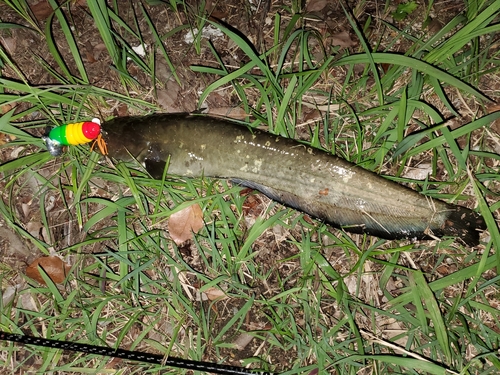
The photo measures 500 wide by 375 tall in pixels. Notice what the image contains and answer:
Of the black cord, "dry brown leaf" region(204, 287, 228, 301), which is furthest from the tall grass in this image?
the black cord

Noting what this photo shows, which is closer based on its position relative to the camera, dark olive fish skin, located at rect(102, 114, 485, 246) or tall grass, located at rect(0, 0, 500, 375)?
dark olive fish skin, located at rect(102, 114, 485, 246)

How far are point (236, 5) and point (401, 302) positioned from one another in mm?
2344

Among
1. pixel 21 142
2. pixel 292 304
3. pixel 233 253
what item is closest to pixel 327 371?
pixel 292 304

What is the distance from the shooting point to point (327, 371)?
256cm

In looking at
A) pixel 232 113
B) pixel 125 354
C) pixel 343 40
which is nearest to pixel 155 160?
pixel 232 113

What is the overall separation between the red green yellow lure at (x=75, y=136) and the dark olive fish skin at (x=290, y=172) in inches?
2.4

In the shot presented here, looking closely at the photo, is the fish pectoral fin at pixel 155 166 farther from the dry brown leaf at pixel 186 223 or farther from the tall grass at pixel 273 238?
the dry brown leaf at pixel 186 223

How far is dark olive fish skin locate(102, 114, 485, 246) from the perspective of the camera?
2393 mm

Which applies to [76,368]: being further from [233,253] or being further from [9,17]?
[9,17]

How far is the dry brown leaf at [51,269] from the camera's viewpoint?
2705mm

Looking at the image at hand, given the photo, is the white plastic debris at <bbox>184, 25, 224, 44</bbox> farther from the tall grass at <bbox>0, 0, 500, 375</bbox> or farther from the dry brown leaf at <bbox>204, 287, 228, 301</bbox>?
the dry brown leaf at <bbox>204, 287, 228, 301</bbox>

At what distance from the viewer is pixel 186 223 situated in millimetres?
2646

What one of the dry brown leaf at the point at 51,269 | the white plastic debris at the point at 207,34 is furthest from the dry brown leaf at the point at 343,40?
the dry brown leaf at the point at 51,269

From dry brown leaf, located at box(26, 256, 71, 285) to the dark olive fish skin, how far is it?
0.83m
